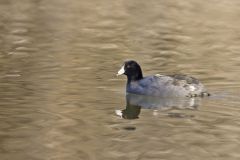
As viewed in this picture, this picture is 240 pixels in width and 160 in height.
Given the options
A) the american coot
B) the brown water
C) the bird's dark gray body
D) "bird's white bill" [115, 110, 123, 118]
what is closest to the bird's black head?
the american coot

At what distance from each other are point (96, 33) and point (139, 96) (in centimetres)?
959

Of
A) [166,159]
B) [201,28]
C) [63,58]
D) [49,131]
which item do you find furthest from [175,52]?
[166,159]

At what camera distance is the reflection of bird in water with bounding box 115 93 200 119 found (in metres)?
15.4

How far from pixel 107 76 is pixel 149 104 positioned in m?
2.73

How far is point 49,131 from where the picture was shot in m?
13.6

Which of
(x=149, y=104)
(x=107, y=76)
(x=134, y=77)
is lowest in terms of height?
(x=149, y=104)

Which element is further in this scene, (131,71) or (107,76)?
(107,76)

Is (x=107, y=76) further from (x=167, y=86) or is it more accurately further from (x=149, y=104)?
(x=149, y=104)

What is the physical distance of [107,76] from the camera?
1880 centimetres

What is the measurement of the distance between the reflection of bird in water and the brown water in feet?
0.47

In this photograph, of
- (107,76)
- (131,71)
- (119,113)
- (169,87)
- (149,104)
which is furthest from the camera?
(107,76)

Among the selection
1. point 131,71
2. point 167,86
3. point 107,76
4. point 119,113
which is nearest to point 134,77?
point 131,71

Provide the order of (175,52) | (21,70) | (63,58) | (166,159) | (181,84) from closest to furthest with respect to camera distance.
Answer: (166,159)
(181,84)
(21,70)
(63,58)
(175,52)

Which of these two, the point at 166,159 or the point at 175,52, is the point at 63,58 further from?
the point at 166,159
